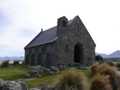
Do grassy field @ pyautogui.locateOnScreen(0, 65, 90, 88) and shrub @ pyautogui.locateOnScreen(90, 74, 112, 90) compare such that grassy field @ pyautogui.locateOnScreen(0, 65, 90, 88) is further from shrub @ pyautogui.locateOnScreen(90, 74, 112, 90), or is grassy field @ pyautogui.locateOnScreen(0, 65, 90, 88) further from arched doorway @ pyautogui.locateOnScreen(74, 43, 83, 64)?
arched doorway @ pyautogui.locateOnScreen(74, 43, 83, 64)

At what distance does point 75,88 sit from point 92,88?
1081 mm

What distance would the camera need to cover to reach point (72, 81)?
1880 cm

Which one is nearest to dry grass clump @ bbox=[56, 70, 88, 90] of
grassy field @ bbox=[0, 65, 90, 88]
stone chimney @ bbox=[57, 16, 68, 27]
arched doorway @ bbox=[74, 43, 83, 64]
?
grassy field @ bbox=[0, 65, 90, 88]

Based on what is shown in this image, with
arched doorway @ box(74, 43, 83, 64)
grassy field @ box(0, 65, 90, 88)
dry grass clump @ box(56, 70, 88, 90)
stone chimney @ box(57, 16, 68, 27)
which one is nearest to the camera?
dry grass clump @ box(56, 70, 88, 90)

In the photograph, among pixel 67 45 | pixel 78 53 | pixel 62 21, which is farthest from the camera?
pixel 78 53

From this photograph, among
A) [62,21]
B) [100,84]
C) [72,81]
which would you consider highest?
[62,21]

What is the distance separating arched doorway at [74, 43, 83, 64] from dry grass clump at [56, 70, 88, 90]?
36609mm

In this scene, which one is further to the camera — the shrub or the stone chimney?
the stone chimney

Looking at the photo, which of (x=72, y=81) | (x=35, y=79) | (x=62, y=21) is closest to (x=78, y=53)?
(x=62, y=21)

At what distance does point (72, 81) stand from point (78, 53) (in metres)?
38.0

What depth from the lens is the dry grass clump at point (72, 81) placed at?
1853cm

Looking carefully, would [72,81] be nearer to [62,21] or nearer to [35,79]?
[35,79]

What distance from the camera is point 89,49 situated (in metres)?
56.0

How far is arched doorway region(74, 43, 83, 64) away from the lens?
55594 millimetres
